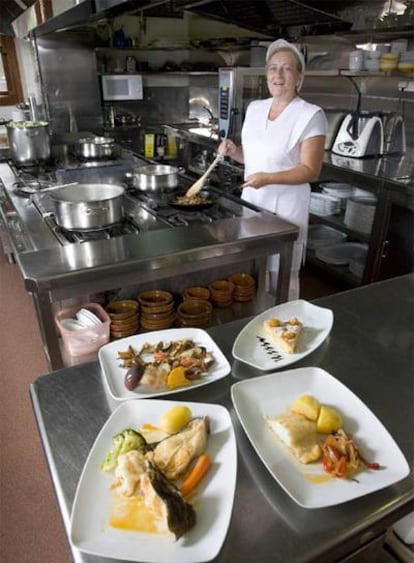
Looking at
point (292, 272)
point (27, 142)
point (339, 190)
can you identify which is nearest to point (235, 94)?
point (339, 190)

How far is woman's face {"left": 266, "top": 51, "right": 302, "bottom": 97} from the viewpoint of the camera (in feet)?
5.33

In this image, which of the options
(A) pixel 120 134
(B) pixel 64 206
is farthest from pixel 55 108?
(B) pixel 64 206

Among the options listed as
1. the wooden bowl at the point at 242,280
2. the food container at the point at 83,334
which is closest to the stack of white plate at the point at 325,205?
the wooden bowl at the point at 242,280

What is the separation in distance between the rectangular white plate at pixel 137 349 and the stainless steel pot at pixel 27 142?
1986mm

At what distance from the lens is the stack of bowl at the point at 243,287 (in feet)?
5.16

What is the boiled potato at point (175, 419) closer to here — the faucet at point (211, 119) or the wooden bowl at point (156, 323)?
the wooden bowl at point (156, 323)

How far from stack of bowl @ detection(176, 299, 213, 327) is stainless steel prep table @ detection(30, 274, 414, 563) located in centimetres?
43

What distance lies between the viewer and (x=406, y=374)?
0.85 meters

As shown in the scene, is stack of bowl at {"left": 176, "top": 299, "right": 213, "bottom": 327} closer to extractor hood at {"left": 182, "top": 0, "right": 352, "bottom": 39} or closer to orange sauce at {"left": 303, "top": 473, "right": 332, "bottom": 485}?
orange sauce at {"left": 303, "top": 473, "right": 332, "bottom": 485}

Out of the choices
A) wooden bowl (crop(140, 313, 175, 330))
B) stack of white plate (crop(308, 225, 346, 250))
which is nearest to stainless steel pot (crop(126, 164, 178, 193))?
wooden bowl (crop(140, 313, 175, 330))

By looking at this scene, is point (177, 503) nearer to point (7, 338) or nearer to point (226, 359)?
point (226, 359)

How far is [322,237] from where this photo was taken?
3213 mm

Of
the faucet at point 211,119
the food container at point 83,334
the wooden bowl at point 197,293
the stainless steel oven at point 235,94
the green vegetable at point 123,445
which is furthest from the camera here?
the faucet at point 211,119

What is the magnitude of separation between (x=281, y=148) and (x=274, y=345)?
3.55 ft
